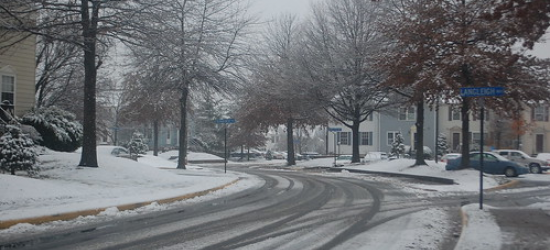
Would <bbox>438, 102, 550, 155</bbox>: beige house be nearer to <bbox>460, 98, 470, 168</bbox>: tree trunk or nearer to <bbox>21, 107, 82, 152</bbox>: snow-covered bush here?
<bbox>460, 98, 470, 168</bbox>: tree trunk

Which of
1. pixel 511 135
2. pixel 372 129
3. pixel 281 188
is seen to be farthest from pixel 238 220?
pixel 372 129

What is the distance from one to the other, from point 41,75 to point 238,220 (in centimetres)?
2815

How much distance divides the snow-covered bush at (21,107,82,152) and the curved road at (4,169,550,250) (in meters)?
9.86

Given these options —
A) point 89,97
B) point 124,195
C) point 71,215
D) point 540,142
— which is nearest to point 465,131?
point 124,195

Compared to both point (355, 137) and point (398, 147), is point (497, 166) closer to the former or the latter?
point (355, 137)

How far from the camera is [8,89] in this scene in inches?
889

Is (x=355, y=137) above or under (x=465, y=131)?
under

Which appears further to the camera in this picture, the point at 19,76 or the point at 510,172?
the point at 510,172

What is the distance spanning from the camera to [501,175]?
82.7 ft

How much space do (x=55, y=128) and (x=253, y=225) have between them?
13921 millimetres

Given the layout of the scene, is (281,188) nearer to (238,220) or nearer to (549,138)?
(238,220)

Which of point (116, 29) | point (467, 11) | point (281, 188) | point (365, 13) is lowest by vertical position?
point (281, 188)

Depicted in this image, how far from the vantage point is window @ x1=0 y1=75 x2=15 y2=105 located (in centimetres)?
2239

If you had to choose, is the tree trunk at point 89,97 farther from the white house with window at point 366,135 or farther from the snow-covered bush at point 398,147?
the white house with window at point 366,135
